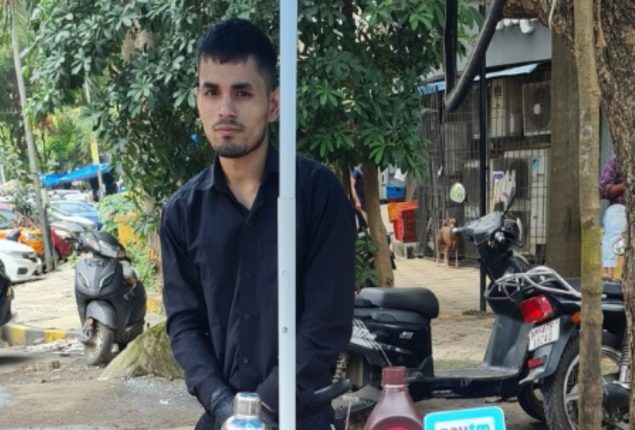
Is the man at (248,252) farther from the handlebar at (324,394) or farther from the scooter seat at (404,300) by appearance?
the scooter seat at (404,300)

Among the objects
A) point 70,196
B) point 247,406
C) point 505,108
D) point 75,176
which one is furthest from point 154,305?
point 75,176

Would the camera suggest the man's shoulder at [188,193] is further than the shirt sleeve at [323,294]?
Yes

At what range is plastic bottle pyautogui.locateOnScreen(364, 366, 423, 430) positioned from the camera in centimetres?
324

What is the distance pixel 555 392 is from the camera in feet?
17.4

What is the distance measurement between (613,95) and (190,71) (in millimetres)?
3970

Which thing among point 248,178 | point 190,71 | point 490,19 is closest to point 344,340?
point 248,178

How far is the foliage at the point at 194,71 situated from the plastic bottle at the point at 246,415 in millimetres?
4249

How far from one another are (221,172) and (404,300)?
2.87m

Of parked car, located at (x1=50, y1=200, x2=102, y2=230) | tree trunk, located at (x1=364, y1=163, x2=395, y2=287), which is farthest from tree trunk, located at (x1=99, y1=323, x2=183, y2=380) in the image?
parked car, located at (x1=50, y1=200, x2=102, y2=230)

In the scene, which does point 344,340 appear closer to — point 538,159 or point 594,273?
point 594,273

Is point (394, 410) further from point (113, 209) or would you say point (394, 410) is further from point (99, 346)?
point (113, 209)

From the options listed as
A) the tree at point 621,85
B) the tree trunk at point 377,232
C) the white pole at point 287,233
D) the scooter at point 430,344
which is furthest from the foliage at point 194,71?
the white pole at point 287,233

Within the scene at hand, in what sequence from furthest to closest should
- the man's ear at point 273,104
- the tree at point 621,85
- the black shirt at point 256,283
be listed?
the tree at point 621,85, the man's ear at point 273,104, the black shirt at point 256,283

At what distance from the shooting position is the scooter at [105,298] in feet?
29.1
